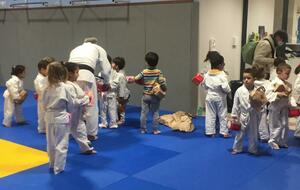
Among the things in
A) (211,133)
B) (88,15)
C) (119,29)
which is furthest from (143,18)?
(211,133)

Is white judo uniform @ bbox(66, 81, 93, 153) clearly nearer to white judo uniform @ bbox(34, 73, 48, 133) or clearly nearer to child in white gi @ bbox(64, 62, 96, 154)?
child in white gi @ bbox(64, 62, 96, 154)

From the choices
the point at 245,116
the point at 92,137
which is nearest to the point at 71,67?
the point at 92,137

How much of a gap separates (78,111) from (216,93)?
214 cm

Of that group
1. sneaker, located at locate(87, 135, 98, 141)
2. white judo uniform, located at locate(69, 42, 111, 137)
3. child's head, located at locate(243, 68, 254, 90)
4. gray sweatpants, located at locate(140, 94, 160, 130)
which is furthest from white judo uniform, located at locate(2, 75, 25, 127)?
child's head, located at locate(243, 68, 254, 90)

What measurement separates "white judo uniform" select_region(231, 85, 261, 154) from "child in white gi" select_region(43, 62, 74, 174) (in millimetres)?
2098

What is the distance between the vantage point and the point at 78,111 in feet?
15.7

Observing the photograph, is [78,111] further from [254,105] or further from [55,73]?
[254,105]

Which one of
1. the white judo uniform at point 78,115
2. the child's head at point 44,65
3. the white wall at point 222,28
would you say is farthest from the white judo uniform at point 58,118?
the white wall at point 222,28

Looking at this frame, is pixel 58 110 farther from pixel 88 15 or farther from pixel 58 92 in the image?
pixel 88 15

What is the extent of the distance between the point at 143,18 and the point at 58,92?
3957 mm

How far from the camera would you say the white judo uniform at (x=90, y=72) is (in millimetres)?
5168

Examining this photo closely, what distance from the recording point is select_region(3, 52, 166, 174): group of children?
4.21m

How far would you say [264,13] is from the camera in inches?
354

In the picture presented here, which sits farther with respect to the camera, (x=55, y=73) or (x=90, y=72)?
(x=90, y=72)
